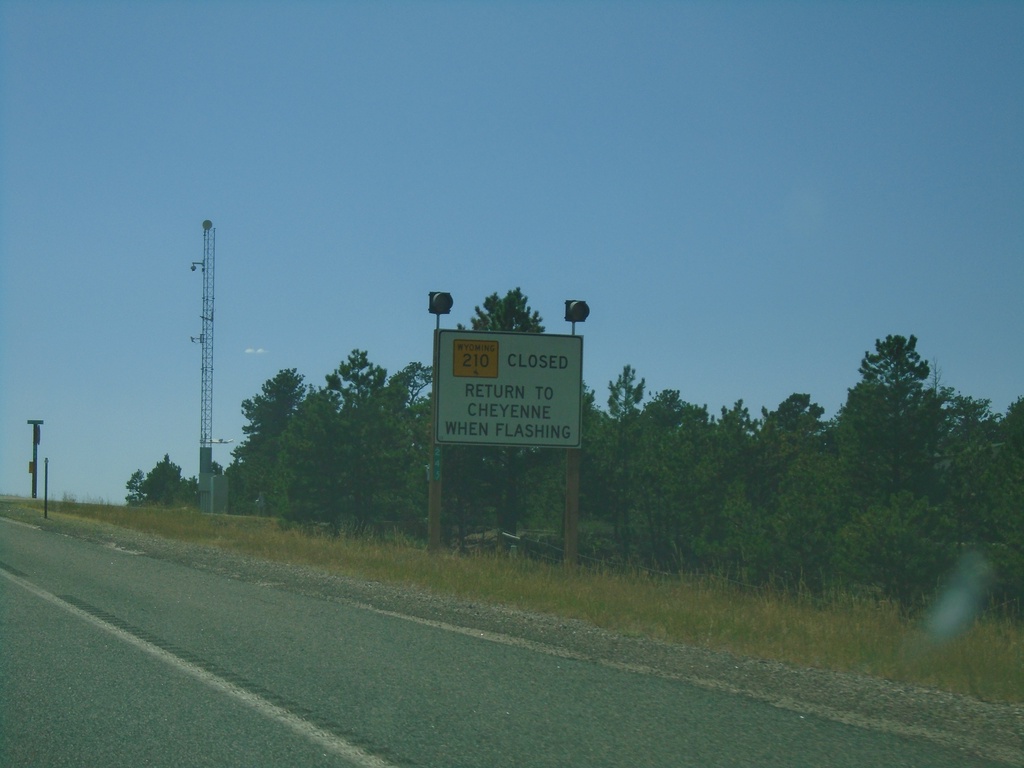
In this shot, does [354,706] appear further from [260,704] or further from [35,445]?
[35,445]

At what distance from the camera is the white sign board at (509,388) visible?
20.1m

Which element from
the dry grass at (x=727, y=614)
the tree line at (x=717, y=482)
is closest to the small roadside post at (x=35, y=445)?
the tree line at (x=717, y=482)

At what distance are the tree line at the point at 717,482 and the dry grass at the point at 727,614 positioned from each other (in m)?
20.2

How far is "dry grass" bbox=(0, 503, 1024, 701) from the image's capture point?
352 inches

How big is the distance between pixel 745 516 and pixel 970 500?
9.15 metres

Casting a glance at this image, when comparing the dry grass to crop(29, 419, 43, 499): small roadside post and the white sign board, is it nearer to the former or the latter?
the white sign board

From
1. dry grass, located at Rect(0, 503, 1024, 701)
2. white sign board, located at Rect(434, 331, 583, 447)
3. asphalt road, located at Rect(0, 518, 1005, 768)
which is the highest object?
white sign board, located at Rect(434, 331, 583, 447)

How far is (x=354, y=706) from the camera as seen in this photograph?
702 centimetres

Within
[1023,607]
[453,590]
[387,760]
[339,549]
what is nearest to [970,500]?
[1023,607]

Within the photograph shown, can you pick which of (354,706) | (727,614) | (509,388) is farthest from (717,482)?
(354,706)

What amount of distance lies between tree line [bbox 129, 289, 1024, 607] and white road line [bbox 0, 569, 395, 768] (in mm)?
28316

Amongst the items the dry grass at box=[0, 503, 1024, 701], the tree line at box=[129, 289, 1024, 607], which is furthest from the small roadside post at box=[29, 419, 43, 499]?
the dry grass at box=[0, 503, 1024, 701]

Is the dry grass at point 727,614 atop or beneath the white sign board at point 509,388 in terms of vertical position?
beneath

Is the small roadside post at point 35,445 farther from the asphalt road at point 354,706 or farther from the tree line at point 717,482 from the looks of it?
the asphalt road at point 354,706
